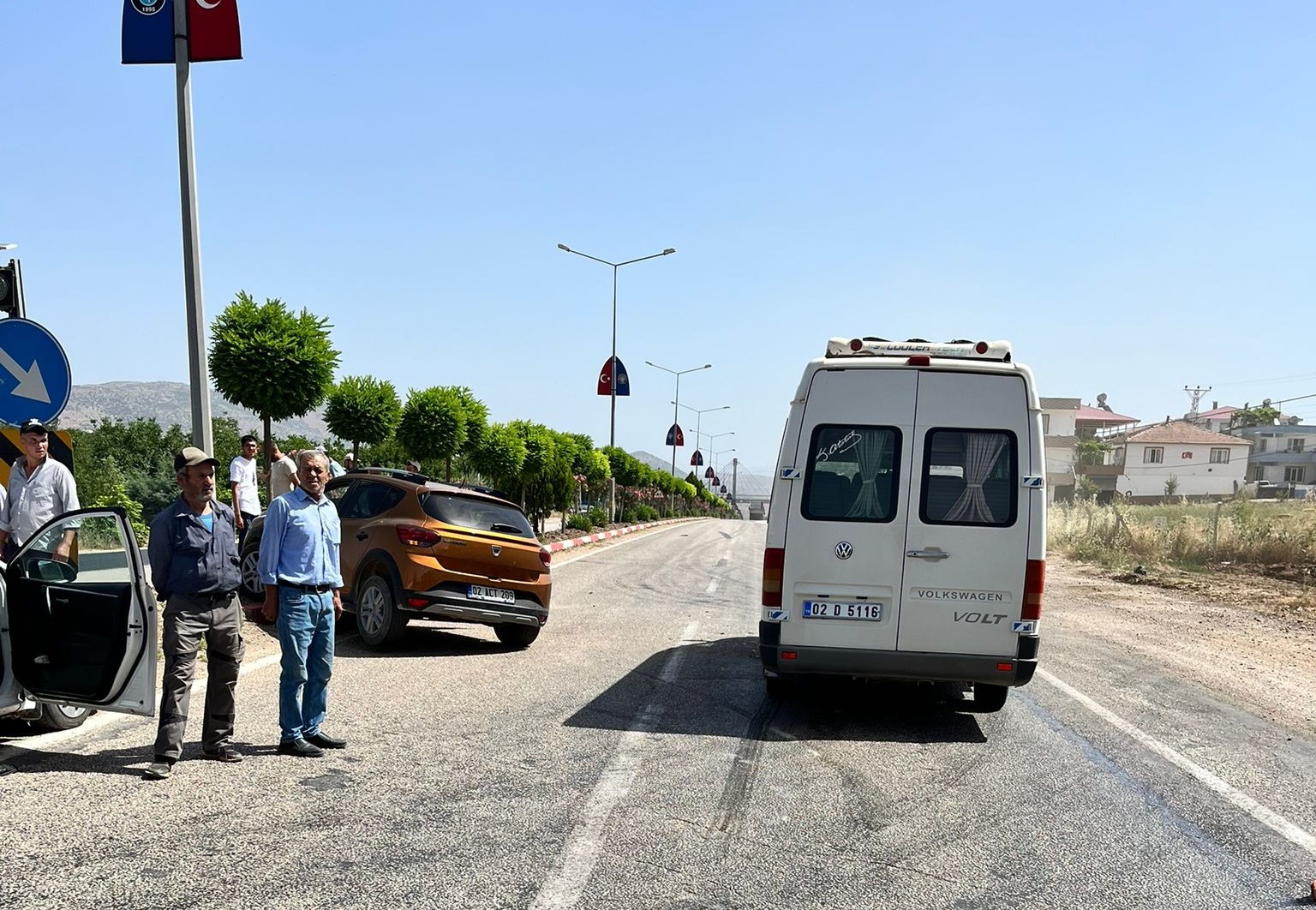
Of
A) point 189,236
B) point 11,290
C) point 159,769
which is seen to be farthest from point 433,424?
point 159,769

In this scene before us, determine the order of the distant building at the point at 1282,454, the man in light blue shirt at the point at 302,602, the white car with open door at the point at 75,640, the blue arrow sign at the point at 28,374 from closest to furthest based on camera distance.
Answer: the white car with open door at the point at 75,640 < the man in light blue shirt at the point at 302,602 < the blue arrow sign at the point at 28,374 < the distant building at the point at 1282,454

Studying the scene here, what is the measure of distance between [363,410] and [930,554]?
20635 mm

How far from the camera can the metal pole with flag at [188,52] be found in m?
10.5

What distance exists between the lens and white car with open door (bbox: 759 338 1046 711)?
746 cm

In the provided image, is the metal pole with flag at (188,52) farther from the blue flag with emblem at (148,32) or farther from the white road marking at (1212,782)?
the white road marking at (1212,782)

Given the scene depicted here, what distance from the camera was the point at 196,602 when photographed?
20.1ft

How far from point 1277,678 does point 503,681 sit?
7493mm

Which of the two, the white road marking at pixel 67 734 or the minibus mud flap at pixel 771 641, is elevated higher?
the minibus mud flap at pixel 771 641

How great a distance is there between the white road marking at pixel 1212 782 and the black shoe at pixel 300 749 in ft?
16.8

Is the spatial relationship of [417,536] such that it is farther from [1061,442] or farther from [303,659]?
[1061,442]

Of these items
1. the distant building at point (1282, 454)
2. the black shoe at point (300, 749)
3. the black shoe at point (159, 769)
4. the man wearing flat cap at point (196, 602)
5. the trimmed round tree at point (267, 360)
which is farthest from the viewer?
the distant building at point (1282, 454)

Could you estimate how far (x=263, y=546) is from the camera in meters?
6.46

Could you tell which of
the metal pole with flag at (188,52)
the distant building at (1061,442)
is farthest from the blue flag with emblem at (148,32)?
the distant building at (1061,442)

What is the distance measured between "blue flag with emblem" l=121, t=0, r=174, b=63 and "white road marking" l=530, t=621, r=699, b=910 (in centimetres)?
793
